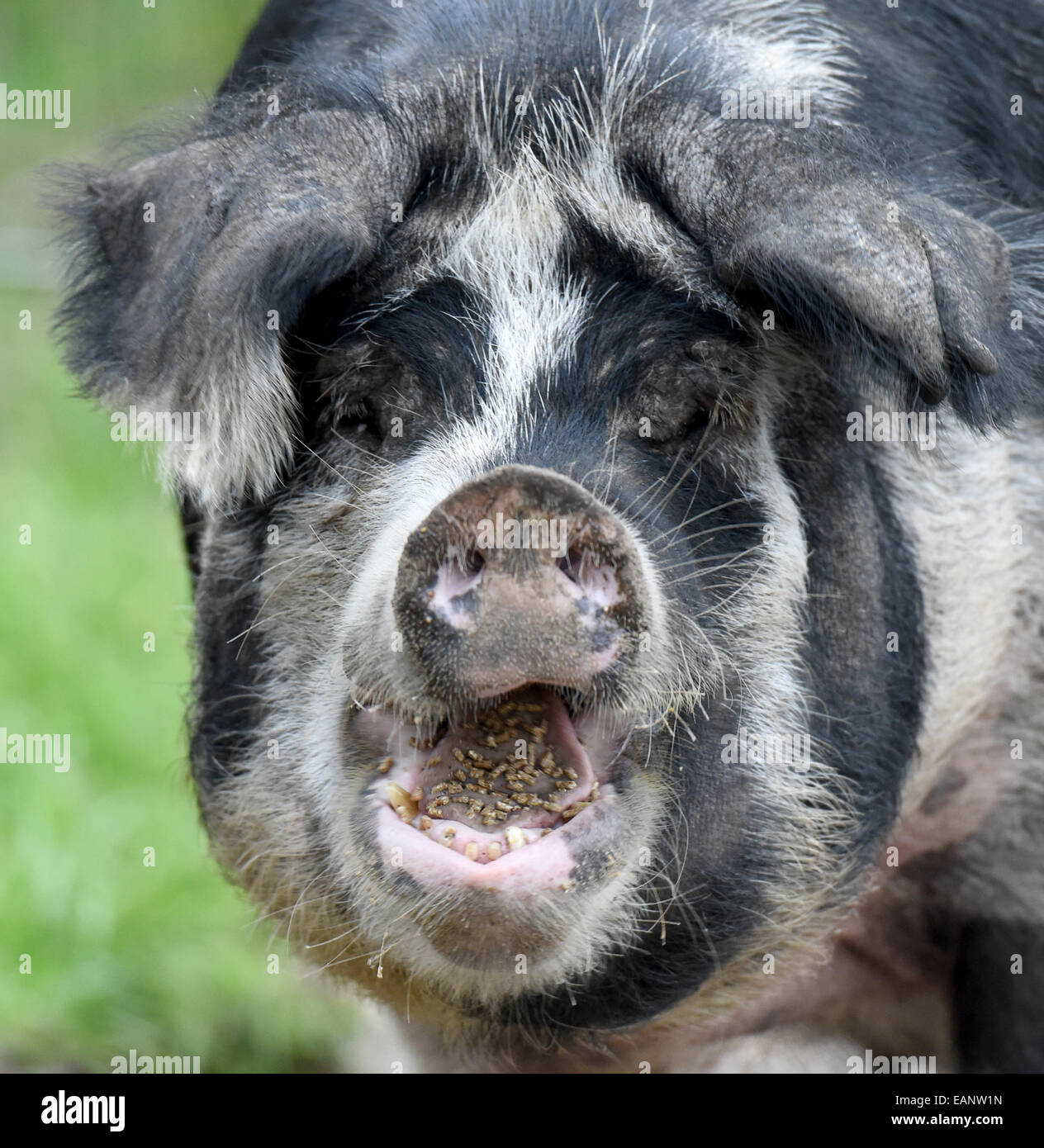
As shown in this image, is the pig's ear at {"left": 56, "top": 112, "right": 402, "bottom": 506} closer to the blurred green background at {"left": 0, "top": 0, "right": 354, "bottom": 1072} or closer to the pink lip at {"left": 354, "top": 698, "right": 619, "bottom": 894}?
the blurred green background at {"left": 0, "top": 0, "right": 354, "bottom": 1072}

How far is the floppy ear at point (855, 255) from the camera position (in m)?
2.38

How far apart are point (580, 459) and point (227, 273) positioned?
1.95 feet

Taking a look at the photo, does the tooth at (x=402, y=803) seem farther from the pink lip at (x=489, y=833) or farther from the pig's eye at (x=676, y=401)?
the pig's eye at (x=676, y=401)

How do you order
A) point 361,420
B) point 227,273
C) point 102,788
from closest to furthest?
point 227,273 < point 361,420 < point 102,788

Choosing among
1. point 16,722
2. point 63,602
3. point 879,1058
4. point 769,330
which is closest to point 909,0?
point 769,330

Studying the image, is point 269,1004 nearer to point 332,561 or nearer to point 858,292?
point 332,561

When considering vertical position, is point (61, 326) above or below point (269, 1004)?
above

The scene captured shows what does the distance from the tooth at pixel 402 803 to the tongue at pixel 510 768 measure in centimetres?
2

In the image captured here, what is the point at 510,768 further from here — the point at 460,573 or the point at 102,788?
the point at 102,788

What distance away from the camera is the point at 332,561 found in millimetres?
2898

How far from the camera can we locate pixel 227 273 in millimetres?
2520

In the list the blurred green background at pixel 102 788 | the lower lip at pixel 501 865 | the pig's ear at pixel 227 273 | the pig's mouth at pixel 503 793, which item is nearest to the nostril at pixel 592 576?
the pig's mouth at pixel 503 793

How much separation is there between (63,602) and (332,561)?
13.3 feet

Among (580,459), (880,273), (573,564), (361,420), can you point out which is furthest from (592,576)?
(361,420)
